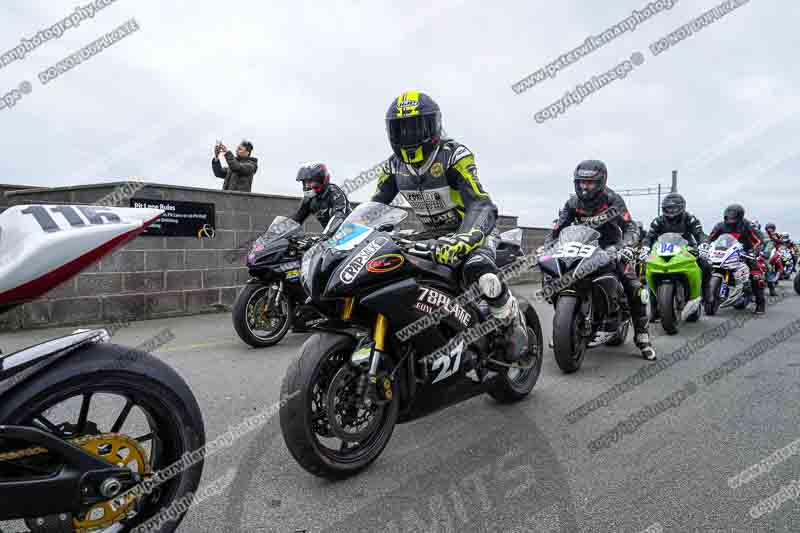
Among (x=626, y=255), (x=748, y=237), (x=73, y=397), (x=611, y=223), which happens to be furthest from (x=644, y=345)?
(x=748, y=237)

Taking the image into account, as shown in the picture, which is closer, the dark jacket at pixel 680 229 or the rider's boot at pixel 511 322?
the rider's boot at pixel 511 322

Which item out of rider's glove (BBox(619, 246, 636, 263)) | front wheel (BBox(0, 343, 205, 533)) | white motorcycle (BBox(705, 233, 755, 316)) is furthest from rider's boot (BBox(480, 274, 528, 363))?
white motorcycle (BBox(705, 233, 755, 316))

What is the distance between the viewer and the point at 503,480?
2.73 m

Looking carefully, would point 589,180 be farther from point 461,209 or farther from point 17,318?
point 17,318

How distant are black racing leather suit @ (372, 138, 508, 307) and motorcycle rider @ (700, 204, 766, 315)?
764 centimetres

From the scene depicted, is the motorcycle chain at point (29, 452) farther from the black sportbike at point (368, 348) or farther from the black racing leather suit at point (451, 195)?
the black racing leather suit at point (451, 195)

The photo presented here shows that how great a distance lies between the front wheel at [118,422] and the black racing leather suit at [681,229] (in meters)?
7.82

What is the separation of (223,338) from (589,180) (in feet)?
15.0

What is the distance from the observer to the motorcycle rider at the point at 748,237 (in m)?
9.71

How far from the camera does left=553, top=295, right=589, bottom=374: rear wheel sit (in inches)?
192

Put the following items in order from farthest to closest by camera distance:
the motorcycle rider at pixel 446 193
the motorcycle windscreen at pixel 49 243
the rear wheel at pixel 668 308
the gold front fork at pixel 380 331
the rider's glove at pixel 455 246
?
1. the rear wheel at pixel 668 308
2. the motorcycle rider at pixel 446 193
3. the rider's glove at pixel 455 246
4. the gold front fork at pixel 380 331
5. the motorcycle windscreen at pixel 49 243

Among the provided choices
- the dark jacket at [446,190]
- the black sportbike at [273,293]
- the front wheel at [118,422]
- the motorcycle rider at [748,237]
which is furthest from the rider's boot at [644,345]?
the front wheel at [118,422]

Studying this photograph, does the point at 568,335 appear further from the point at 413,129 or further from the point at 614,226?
the point at 413,129

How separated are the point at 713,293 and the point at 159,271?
351 inches
